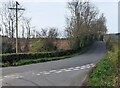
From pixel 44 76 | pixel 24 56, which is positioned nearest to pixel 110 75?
pixel 44 76

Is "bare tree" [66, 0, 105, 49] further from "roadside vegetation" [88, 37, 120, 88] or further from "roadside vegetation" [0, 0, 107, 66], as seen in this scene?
"roadside vegetation" [88, 37, 120, 88]

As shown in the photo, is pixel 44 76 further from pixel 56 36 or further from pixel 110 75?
pixel 56 36

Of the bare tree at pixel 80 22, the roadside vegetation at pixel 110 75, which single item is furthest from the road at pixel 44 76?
the bare tree at pixel 80 22

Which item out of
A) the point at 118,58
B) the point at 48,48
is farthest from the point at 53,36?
the point at 118,58

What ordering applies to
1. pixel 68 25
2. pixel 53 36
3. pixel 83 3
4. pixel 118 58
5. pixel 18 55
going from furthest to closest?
pixel 83 3, pixel 68 25, pixel 53 36, pixel 18 55, pixel 118 58

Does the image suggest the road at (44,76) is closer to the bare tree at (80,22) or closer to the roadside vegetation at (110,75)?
the roadside vegetation at (110,75)

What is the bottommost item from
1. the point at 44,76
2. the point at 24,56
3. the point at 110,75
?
the point at 24,56

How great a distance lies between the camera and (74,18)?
6247cm

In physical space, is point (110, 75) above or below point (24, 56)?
above

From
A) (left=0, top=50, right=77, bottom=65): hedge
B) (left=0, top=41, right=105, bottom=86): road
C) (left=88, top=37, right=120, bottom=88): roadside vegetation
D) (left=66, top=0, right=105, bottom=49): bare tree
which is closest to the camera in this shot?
(left=88, top=37, right=120, bottom=88): roadside vegetation

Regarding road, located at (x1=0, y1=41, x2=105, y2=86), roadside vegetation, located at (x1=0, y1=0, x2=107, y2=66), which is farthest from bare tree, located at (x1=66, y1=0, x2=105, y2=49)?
road, located at (x1=0, y1=41, x2=105, y2=86)

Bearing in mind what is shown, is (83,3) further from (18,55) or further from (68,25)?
(18,55)

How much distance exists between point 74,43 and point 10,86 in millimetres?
43370

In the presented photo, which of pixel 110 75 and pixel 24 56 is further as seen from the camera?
pixel 24 56
